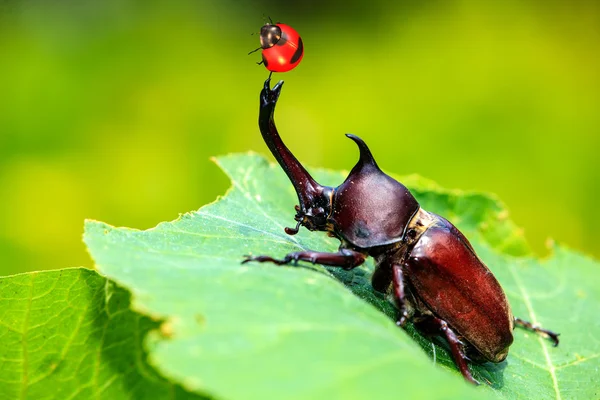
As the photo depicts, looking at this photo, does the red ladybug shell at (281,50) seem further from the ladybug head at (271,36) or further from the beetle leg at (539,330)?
the beetle leg at (539,330)

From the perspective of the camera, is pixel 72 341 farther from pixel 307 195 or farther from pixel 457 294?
pixel 457 294

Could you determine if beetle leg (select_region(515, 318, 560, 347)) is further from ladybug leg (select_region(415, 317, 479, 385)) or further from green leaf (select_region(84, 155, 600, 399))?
ladybug leg (select_region(415, 317, 479, 385))

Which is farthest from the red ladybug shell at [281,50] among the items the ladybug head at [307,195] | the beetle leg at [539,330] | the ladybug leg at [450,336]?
the beetle leg at [539,330]

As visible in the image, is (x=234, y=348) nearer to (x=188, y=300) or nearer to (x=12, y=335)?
(x=188, y=300)

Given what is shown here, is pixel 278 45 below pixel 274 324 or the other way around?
the other way around

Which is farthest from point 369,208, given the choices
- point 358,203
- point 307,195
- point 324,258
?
point 324,258

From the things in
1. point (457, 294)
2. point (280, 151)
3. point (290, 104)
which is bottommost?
point (457, 294)
